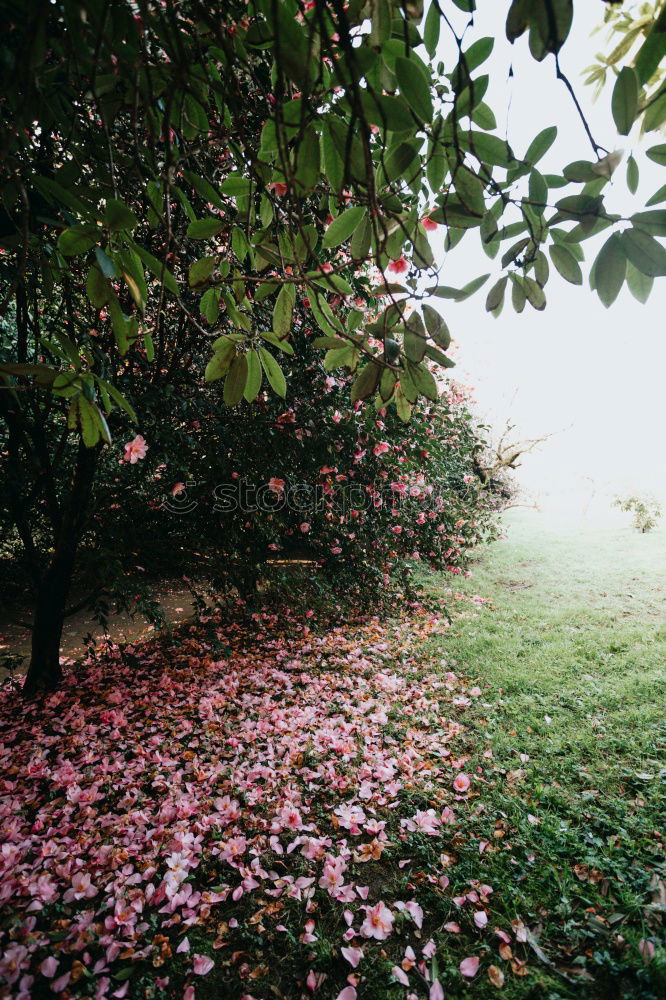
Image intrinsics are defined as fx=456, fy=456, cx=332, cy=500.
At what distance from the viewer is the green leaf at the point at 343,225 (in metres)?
0.91

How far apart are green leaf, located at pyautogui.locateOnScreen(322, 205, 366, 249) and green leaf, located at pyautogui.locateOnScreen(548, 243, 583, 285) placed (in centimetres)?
41

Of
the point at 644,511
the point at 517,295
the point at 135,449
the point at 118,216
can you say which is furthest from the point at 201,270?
the point at 644,511

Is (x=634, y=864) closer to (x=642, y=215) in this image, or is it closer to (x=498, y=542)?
(x=642, y=215)

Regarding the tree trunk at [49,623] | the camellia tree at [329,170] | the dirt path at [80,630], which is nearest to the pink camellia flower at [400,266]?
the camellia tree at [329,170]

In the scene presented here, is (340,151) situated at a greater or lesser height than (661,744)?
greater

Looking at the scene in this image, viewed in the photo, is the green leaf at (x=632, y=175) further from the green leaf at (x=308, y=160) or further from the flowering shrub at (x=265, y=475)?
the flowering shrub at (x=265, y=475)

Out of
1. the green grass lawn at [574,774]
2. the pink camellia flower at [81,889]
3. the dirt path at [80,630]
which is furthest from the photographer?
the dirt path at [80,630]

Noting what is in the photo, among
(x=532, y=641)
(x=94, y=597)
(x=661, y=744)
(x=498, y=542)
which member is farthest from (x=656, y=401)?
(x=94, y=597)

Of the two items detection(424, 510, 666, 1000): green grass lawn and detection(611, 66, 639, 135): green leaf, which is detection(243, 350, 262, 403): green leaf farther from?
detection(424, 510, 666, 1000): green grass lawn

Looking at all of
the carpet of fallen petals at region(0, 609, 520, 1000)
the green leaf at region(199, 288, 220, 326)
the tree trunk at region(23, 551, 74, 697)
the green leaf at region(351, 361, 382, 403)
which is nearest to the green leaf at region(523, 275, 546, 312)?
the green leaf at region(351, 361, 382, 403)

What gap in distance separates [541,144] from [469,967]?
8.76 ft

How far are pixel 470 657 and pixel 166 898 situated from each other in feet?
11.0

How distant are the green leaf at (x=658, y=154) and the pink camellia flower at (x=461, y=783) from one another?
10.0 feet

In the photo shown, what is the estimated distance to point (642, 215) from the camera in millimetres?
745
